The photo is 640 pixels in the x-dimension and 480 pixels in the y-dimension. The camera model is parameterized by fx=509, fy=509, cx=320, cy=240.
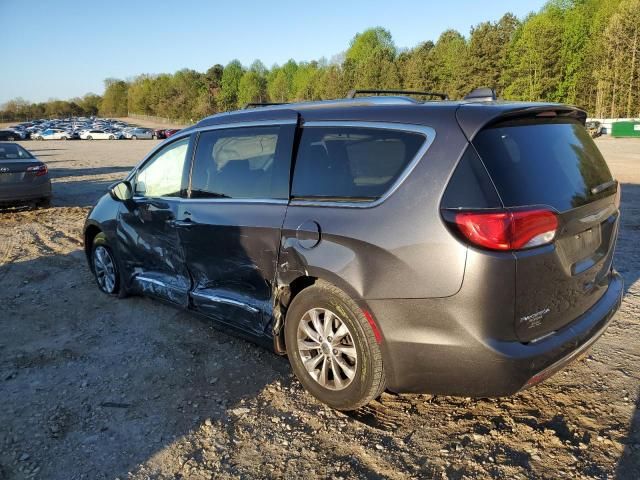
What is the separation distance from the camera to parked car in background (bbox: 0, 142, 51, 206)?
1083 cm

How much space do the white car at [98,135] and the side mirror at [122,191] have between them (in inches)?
2442

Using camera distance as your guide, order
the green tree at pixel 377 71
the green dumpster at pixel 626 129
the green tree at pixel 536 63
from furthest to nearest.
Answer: the green tree at pixel 377 71 < the green tree at pixel 536 63 < the green dumpster at pixel 626 129

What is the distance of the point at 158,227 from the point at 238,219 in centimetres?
122

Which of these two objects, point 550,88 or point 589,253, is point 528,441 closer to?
point 589,253

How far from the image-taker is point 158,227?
454cm

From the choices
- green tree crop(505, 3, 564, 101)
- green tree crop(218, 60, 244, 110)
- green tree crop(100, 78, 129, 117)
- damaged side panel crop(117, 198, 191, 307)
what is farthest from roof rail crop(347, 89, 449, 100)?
green tree crop(100, 78, 129, 117)

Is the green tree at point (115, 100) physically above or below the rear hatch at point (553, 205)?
above

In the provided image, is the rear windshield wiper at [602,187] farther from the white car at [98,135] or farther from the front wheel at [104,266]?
the white car at [98,135]

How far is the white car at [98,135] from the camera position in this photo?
202 ft

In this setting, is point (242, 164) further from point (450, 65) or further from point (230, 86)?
point (230, 86)

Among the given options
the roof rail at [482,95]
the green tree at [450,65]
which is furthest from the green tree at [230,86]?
the roof rail at [482,95]

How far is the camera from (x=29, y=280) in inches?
246

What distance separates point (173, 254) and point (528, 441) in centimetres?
305

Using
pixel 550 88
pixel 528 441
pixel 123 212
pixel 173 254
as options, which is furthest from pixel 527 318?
pixel 550 88
